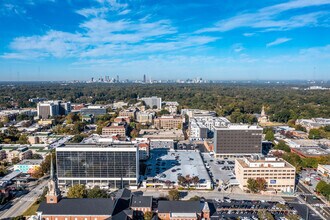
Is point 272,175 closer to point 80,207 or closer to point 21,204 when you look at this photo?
point 80,207

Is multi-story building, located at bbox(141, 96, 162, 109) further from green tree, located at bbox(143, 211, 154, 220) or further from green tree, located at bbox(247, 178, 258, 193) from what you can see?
green tree, located at bbox(143, 211, 154, 220)

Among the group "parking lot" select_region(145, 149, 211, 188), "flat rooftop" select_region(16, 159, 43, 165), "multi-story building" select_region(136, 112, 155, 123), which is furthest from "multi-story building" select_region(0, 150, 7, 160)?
"multi-story building" select_region(136, 112, 155, 123)

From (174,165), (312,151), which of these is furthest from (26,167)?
(312,151)

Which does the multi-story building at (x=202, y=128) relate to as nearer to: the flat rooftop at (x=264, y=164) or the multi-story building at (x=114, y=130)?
the multi-story building at (x=114, y=130)

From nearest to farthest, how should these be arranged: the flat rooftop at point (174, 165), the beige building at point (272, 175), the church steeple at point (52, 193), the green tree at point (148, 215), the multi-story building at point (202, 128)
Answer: the church steeple at point (52, 193)
the green tree at point (148, 215)
the beige building at point (272, 175)
the flat rooftop at point (174, 165)
the multi-story building at point (202, 128)

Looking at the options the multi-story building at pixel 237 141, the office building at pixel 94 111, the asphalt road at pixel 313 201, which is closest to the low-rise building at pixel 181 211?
the asphalt road at pixel 313 201

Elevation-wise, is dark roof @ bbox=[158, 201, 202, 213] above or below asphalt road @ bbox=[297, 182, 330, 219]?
above

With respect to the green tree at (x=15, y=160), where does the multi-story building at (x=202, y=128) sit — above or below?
above

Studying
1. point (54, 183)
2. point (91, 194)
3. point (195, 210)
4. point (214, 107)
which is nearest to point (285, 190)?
point (195, 210)
